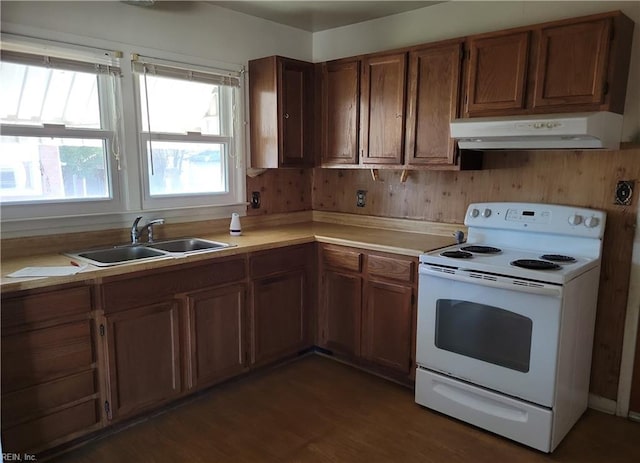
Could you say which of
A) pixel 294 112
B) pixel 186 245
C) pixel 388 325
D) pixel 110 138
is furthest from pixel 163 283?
pixel 294 112

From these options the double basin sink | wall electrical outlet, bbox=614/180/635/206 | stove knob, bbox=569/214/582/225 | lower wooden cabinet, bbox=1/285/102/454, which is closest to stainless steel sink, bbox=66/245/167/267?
the double basin sink

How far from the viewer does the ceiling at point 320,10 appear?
3057 millimetres

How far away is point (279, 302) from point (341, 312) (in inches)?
17.1

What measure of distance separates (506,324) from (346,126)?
1.75m

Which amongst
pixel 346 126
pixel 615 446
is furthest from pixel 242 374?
pixel 615 446

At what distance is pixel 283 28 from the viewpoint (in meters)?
3.56

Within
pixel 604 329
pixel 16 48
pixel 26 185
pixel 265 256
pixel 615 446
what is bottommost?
pixel 615 446

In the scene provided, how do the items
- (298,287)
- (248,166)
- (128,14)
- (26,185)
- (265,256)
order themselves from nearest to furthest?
(26,185), (128,14), (265,256), (298,287), (248,166)

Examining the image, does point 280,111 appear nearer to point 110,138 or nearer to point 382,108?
point 382,108

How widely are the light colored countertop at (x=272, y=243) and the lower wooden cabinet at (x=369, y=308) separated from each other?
77 millimetres

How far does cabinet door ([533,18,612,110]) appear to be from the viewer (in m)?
2.21

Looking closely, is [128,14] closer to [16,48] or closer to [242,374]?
[16,48]

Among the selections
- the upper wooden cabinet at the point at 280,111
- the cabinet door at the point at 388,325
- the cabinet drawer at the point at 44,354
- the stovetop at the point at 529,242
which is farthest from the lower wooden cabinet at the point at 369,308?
the cabinet drawer at the point at 44,354

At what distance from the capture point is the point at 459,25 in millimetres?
2986
